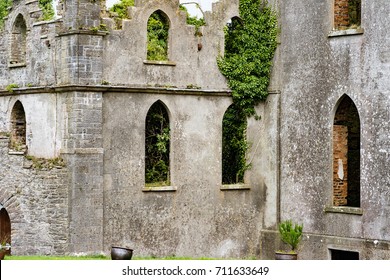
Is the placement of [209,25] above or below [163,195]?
above

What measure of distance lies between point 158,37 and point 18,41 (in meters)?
4.05

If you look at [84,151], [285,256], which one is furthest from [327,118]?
[84,151]

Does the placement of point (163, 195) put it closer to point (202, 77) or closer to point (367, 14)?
point (202, 77)

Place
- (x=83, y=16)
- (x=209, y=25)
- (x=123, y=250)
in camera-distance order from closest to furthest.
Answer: (x=123, y=250) < (x=83, y=16) < (x=209, y=25)

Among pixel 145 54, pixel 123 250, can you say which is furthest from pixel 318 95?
pixel 123 250

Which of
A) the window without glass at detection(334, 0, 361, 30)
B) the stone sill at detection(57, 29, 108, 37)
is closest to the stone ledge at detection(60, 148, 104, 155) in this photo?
the stone sill at detection(57, 29, 108, 37)

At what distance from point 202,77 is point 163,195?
3254mm

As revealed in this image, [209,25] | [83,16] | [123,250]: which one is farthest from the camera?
[209,25]

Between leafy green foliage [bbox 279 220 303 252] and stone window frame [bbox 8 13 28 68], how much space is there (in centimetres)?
840

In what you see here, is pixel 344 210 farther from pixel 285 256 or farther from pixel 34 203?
pixel 34 203

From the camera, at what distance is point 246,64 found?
108ft

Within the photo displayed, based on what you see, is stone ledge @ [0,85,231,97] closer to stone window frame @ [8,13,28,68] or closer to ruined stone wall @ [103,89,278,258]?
ruined stone wall @ [103,89,278,258]

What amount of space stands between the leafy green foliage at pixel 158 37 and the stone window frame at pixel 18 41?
3.56 metres

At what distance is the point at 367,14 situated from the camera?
100 ft
